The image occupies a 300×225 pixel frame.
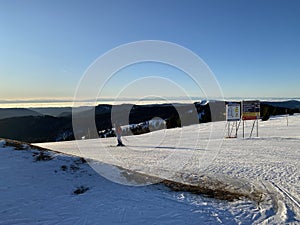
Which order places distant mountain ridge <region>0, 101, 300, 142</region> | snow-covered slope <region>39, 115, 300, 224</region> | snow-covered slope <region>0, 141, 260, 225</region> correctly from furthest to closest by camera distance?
distant mountain ridge <region>0, 101, 300, 142</region> → snow-covered slope <region>39, 115, 300, 224</region> → snow-covered slope <region>0, 141, 260, 225</region>

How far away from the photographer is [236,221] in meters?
6.08

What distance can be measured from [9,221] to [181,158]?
9.69 m

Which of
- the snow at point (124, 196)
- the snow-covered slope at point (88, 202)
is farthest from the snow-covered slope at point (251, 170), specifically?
the snow-covered slope at point (88, 202)

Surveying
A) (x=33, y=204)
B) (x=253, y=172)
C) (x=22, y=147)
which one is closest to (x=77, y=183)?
(x=33, y=204)

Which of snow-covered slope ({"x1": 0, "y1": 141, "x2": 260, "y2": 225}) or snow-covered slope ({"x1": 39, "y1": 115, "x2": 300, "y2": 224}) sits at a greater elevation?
snow-covered slope ({"x1": 0, "y1": 141, "x2": 260, "y2": 225})

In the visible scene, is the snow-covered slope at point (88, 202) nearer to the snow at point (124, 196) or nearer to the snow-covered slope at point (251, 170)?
the snow at point (124, 196)

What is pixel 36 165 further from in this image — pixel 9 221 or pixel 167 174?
pixel 167 174

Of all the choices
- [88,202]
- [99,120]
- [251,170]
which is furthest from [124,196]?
[99,120]

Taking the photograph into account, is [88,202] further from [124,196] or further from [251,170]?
[251,170]

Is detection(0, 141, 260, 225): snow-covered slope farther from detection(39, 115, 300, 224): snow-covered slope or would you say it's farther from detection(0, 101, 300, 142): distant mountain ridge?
detection(0, 101, 300, 142): distant mountain ridge

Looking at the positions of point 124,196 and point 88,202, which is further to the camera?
point 124,196

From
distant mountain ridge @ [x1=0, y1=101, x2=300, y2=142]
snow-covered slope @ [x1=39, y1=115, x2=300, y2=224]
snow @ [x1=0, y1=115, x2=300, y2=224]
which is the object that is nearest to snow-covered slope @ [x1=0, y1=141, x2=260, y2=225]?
snow @ [x1=0, y1=115, x2=300, y2=224]

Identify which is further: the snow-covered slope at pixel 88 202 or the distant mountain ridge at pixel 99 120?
the distant mountain ridge at pixel 99 120

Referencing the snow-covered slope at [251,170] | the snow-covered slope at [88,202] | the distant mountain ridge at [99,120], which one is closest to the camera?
the snow-covered slope at [88,202]
